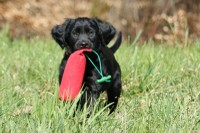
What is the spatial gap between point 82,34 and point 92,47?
213 millimetres

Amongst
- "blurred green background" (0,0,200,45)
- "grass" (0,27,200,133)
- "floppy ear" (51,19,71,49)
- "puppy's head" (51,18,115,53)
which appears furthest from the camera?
"blurred green background" (0,0,200,45)

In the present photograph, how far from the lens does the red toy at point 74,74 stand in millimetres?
4500

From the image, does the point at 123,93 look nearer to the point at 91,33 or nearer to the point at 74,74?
the point at 91,33

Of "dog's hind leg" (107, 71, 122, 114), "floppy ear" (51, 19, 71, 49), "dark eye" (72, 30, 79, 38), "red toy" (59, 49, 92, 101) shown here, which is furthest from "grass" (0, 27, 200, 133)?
"dark eye" (72, 30, 79, 38)

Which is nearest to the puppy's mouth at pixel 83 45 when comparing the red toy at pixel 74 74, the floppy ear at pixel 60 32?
the red toy at pixel 74 74

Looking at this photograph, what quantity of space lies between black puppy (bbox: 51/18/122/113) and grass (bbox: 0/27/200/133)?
0.53 feet

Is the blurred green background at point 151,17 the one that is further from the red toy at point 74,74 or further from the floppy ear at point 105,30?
the red toy at point 74,74

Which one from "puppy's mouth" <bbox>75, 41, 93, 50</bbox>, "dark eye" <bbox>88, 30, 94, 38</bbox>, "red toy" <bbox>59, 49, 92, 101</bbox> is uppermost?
"dark eye" <bbox>88, 30, 94, 38</bbox>

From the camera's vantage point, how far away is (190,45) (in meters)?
7.13

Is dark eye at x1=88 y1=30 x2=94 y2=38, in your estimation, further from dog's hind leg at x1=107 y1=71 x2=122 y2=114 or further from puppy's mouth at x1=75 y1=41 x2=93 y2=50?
dog's hind leg at x1=107 y1=71 x2=122 y2=114

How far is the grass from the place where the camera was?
11.8ft

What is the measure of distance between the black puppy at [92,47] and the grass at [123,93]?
0.53ft

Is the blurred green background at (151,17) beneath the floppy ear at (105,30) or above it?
beneath

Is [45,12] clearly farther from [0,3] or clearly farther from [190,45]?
[190,45]
